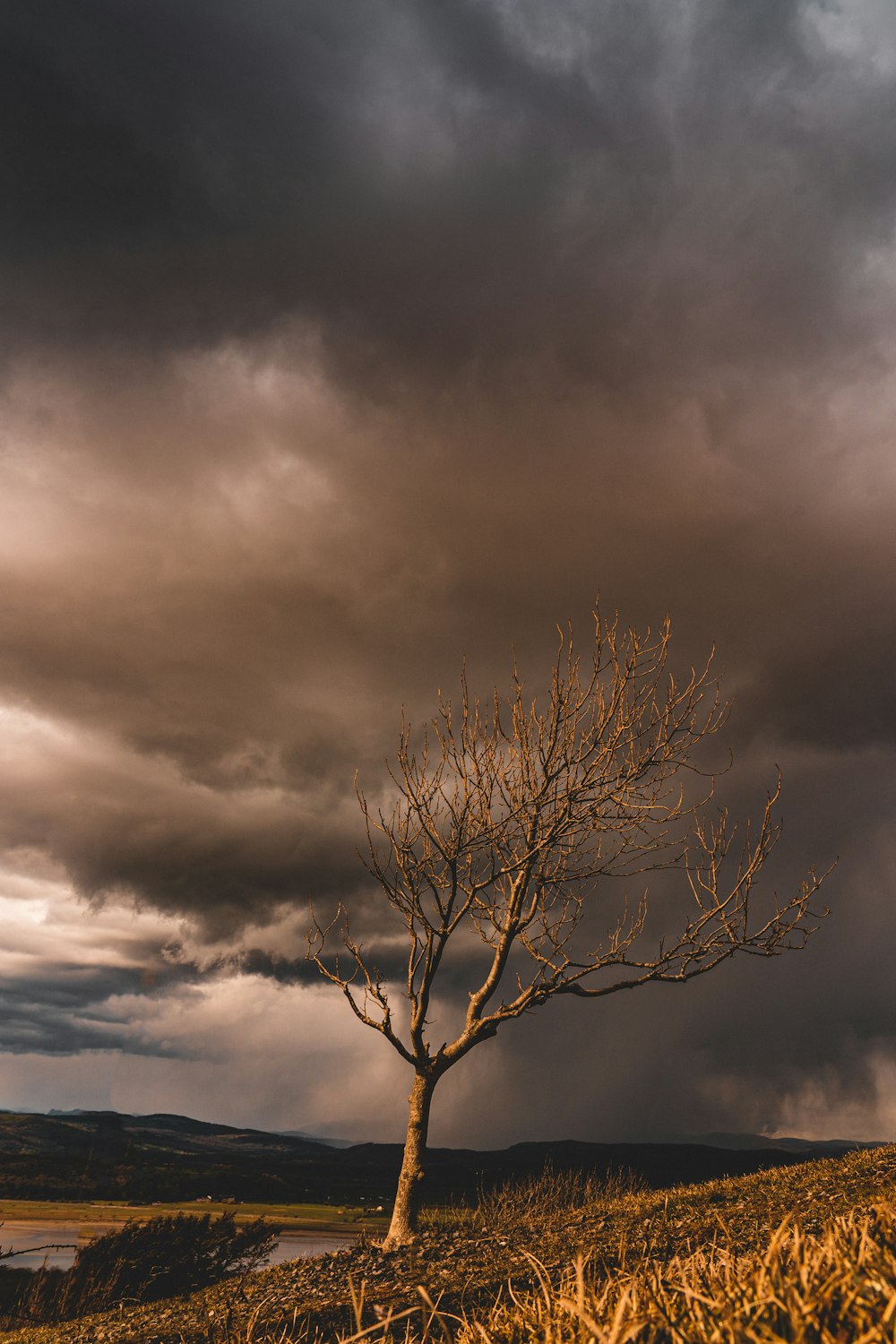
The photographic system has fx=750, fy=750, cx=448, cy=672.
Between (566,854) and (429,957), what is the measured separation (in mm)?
3697

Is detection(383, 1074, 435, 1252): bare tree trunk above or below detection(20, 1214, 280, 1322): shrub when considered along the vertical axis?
above

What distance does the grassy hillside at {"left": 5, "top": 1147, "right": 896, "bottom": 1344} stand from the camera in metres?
2.12

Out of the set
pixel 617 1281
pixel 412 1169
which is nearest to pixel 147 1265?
pixel 412 1169

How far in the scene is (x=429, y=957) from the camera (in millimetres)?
16172

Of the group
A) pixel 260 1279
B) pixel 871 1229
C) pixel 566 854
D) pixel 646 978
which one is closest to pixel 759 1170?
pixel 646 978

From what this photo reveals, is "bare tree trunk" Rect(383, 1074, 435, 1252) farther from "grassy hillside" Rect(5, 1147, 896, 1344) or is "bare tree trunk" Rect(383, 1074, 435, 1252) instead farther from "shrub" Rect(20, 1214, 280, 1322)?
"shrub" Rect(20, 1214, 280, 1322)

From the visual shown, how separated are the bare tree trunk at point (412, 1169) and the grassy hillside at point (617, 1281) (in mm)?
506

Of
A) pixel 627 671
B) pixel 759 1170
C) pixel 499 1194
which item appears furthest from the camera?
pixel 499 1194

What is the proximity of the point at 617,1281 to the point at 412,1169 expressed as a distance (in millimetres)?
13275

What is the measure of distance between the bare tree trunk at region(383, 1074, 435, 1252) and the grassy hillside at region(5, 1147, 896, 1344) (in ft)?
1.66

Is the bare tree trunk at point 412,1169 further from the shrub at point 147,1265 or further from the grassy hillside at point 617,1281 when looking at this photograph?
the shrub at point 147,1265

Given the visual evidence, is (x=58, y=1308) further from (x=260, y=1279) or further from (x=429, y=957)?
(x=429, y=957)

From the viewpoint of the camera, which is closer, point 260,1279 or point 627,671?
point 260,1279

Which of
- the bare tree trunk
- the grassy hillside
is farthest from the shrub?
the bare tree trunk
